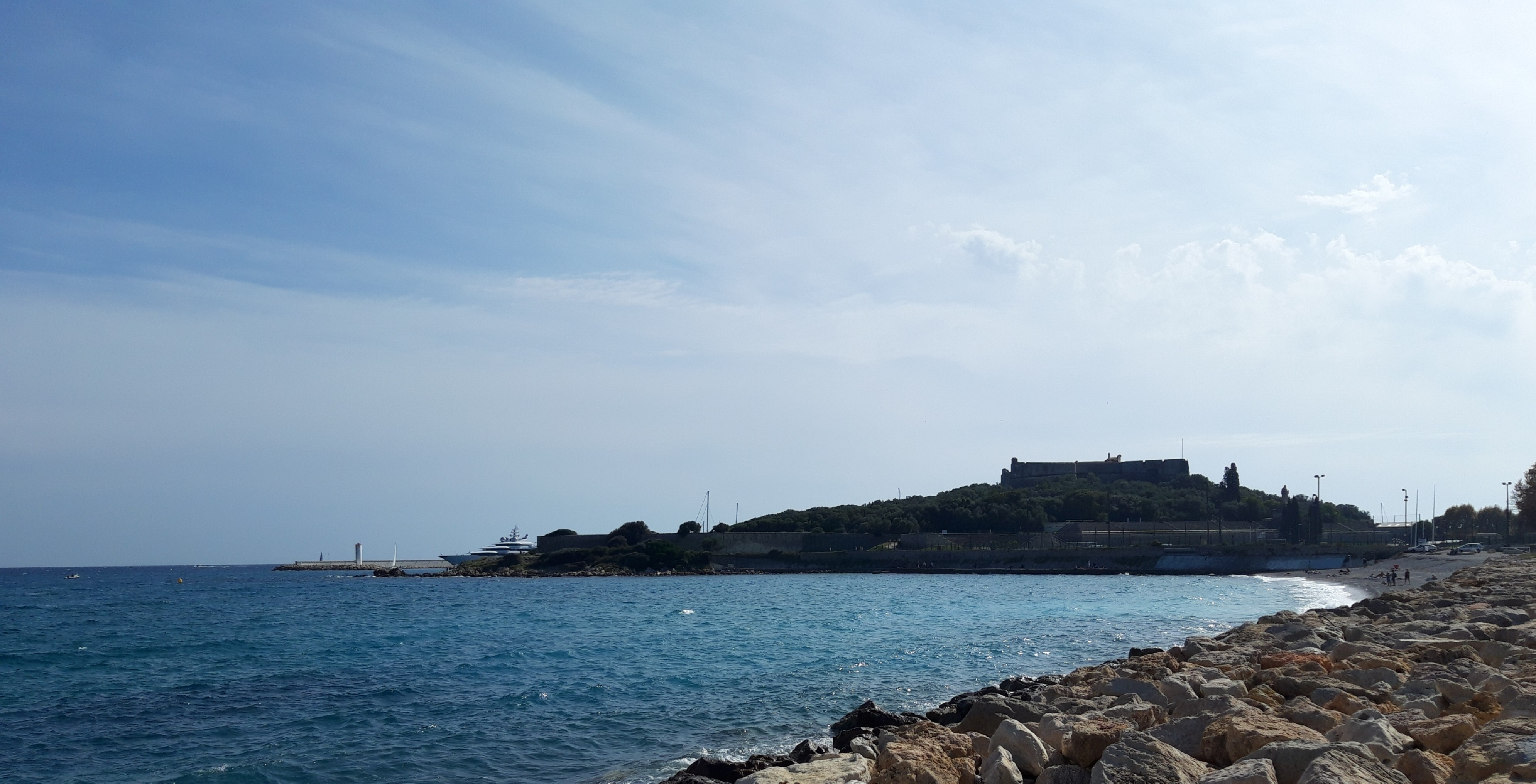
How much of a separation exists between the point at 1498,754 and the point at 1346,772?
53.9 inches

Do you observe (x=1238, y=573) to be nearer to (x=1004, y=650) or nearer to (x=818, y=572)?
(x=818, y=572)

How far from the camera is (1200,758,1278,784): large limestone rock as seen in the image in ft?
19.2

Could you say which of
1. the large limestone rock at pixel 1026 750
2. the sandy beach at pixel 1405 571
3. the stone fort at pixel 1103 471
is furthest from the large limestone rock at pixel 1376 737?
the stone fort at pixel 1103 471

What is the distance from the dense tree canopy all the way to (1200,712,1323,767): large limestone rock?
100168 mm

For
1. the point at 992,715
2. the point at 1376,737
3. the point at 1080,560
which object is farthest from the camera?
the point at 1080,560

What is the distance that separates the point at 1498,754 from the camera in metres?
6.36

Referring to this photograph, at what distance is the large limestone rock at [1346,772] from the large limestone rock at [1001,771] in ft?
6.74

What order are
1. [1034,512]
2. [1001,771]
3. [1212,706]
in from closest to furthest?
[1001,771] < [1212,706] < [1034,512]

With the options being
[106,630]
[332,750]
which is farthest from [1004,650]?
[106,630]

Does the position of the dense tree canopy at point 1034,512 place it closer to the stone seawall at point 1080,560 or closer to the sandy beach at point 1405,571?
the stone seawall at point 1080,560

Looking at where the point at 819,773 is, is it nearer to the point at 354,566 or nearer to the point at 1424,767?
the point at 1424,767

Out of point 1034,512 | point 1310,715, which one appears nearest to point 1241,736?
point 1310,715

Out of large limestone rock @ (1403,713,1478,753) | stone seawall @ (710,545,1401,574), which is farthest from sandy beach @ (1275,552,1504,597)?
large limestone rock @ (1403,713,1478,753)

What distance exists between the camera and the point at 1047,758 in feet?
26.5
